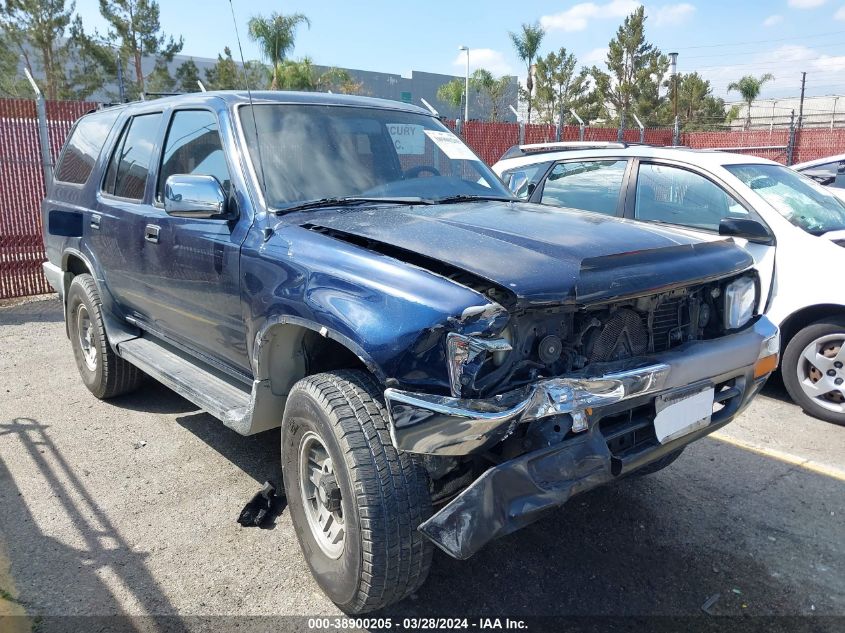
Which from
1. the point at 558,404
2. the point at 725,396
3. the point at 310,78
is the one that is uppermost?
the point at 310,78

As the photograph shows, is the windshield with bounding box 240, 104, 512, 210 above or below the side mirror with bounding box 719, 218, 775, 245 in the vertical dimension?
above

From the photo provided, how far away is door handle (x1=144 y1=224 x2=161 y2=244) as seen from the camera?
3.79 meters

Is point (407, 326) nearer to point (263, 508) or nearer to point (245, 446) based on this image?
point (263, 508)

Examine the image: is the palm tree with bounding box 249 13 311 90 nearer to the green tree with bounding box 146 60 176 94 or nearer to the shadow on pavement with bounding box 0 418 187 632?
the green tree with bounding box 146 60 176 94

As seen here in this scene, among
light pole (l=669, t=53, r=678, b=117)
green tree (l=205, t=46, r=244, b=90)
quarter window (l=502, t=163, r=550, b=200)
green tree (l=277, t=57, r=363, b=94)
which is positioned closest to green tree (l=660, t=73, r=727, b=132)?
light pole (l=669, t=53, r=678, b=117)

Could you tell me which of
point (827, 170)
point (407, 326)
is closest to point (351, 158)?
point (407, 326)

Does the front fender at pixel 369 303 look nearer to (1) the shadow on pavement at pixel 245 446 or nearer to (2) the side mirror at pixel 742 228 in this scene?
(1) the shadow on pavement at pixel 245 446

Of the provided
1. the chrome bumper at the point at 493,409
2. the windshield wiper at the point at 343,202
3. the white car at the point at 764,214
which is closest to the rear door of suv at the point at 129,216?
the windshield wiper at the point at 343,202

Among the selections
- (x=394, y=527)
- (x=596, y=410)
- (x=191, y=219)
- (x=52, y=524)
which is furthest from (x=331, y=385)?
(x=52, y=524)

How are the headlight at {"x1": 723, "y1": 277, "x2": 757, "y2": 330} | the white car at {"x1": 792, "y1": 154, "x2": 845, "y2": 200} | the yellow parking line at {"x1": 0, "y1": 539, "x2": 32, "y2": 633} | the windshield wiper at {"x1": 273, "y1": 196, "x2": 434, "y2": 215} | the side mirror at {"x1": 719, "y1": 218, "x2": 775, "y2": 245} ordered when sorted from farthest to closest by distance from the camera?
→ the white car at {"x1": 792, "y1": 154, "x2": 845, "y2": 200}
the side mirror at {"x1": 719, "y1": 218, "x2": 775, "y2": 245}
the windshield wiper at {"x1": 273, "y1": 196, "x2": 434, "y2": 215}
the headlight at {"x1": 723, "y1": 277, "x2": 757, "y2": 330}
the yellow parking line at {"x1": 0, "y1": 539, "x2": 32, "y2": 633}

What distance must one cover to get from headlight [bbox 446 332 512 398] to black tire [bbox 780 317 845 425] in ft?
11.6

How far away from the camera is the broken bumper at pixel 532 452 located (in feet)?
6.83

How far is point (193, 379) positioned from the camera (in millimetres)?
3656

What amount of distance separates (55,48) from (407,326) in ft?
129
